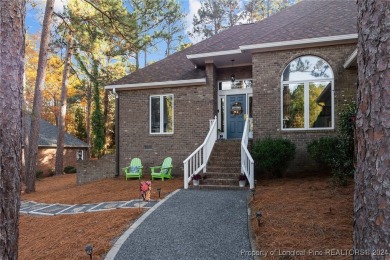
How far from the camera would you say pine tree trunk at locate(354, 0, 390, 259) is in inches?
67.4

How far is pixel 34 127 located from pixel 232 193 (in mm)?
9688

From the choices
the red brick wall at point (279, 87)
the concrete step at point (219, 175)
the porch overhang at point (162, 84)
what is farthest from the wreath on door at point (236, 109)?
the concrete step at point (219, 175)

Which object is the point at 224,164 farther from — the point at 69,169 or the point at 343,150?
the point at 69,169

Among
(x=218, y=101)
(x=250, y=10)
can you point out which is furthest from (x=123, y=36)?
(x=250, y=10)

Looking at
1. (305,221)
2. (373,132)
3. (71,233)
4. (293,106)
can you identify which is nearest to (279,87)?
(293,106)

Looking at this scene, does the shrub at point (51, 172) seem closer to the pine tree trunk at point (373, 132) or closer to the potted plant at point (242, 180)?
the potted plant at point (242, 180)

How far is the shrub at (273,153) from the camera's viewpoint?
333 inches

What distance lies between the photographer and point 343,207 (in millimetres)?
5168

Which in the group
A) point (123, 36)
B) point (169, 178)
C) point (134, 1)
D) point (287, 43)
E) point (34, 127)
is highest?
point (134, 1)

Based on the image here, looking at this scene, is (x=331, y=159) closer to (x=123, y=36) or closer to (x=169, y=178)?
(x=169, y=178)

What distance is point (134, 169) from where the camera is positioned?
11469mm

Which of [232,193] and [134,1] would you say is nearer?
[232,193]

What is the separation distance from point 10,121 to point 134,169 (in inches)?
369

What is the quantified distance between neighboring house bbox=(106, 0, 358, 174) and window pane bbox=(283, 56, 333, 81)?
0.03 meters
